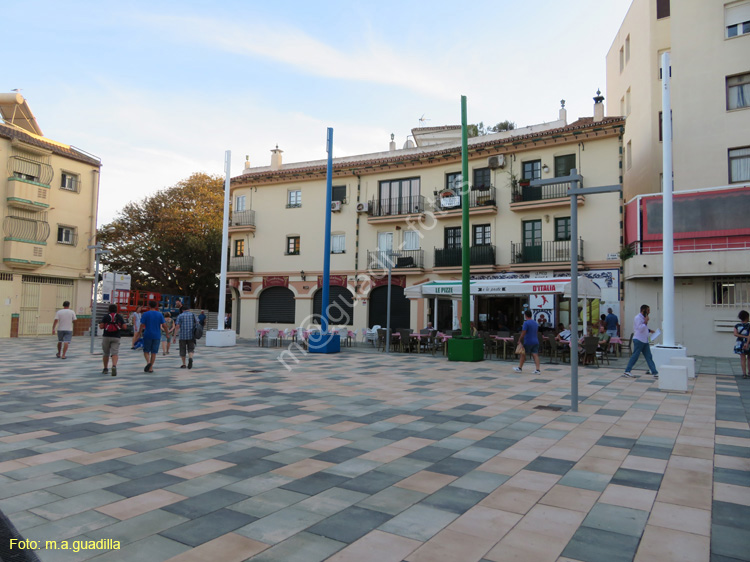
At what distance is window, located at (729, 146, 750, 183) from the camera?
1922 centimetres

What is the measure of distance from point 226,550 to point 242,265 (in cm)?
2828

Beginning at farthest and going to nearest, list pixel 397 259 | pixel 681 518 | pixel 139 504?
1. pixel 397 259
2. pixel 139 504
3. pixel 681 518

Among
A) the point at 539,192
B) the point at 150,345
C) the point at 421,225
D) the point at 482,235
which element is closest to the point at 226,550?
the point at 150,345

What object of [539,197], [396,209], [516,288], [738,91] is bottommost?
[516,288]

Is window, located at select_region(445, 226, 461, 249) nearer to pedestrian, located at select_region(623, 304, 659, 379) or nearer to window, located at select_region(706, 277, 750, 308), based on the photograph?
window, located at select_region(706, 277, 750, 308)

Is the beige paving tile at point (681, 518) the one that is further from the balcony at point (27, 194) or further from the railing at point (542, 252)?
the balcony at point (27, 194)

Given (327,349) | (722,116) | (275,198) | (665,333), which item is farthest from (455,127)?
(665,333)

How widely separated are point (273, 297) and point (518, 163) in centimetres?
1562

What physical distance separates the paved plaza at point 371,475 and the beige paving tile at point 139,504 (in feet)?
0.07

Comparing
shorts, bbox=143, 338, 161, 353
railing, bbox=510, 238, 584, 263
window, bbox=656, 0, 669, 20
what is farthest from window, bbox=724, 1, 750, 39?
shorts, bbox=143, 338, 161, 353

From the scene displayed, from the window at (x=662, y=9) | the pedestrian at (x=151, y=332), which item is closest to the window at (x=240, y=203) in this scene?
the pedestrian at (x=151, y=332)

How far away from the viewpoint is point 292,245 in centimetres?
2980

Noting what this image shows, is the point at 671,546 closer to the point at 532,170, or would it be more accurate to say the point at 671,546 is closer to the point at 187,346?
the point at 187,346

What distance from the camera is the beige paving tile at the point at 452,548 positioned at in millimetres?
3174
